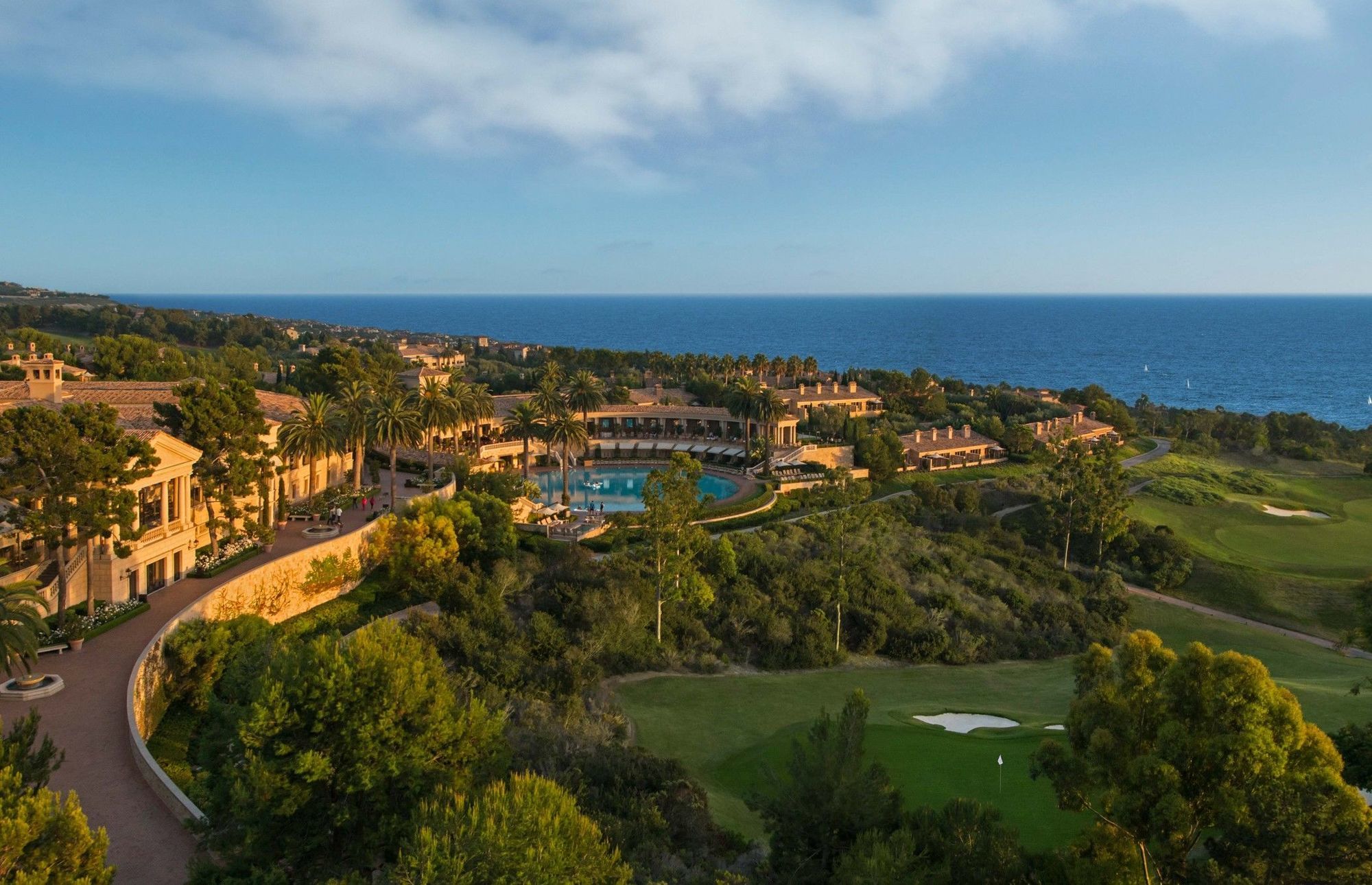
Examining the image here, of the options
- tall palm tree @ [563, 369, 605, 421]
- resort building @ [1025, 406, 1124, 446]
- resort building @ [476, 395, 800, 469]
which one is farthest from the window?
resort building @ [1025, 406, 1124, 446]

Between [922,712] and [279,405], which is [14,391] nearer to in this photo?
[279,405]

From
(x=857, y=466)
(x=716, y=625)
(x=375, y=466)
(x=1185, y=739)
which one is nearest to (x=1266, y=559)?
(x=857, y=466)

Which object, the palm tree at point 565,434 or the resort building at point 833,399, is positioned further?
the resort building at point 833,399

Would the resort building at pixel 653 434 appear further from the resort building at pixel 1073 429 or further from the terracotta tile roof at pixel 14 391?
the terracotta tile roof at pixel 14 391

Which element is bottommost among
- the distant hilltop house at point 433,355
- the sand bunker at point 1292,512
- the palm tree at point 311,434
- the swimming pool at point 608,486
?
the sand bunker at point 1292,512

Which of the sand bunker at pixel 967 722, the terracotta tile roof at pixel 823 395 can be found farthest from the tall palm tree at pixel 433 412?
the terracotta tile roof at pixel 823 395

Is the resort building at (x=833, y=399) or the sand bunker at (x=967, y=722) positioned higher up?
the resort building at (x=833, y=399)

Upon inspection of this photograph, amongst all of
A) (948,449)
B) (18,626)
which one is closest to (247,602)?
(18,626)
